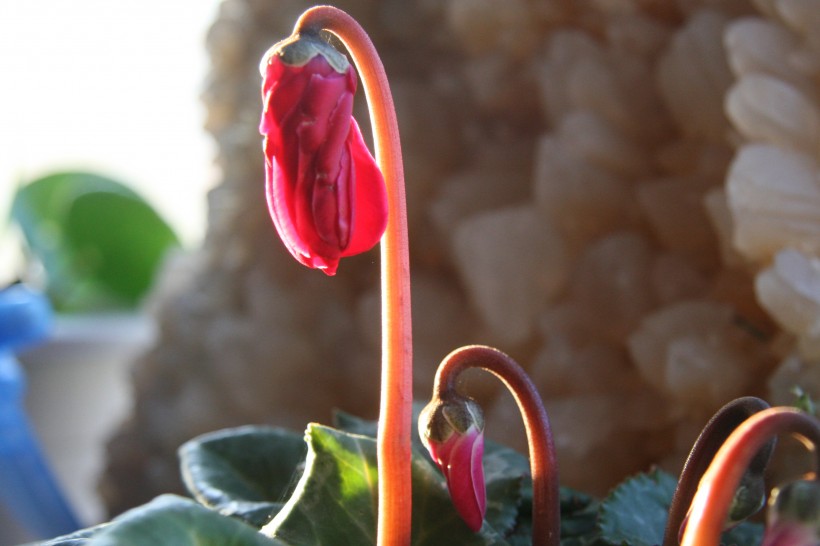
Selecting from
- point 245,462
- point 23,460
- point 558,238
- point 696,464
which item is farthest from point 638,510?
point 23,460

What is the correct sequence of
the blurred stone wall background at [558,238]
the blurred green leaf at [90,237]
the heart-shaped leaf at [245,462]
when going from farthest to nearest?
the blurred green leaf at [90,237] < the blurred stone wall background at [558,238] < the heart-shaped leaf at [245,462]

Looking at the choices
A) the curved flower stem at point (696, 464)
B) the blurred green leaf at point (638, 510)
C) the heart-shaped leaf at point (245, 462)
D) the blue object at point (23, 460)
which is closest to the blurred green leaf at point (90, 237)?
the blue object at point (23, 460)

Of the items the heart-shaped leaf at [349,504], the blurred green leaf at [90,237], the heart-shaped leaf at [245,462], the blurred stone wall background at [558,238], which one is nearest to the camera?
the heart-shaped leaf at [349,504]

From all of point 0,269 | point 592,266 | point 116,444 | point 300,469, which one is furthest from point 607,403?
point 0,269

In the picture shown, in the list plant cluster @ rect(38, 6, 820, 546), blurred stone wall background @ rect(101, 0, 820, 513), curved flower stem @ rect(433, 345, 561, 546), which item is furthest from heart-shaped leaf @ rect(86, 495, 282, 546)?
blurred stone wall background @ rect(101, 0, 820, 513)

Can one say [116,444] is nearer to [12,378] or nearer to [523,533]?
[12,378]

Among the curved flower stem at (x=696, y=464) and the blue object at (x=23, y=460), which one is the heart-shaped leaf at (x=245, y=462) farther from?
the blue object at (x=23, y=460)

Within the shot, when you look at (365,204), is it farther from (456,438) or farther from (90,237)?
(90,237)
